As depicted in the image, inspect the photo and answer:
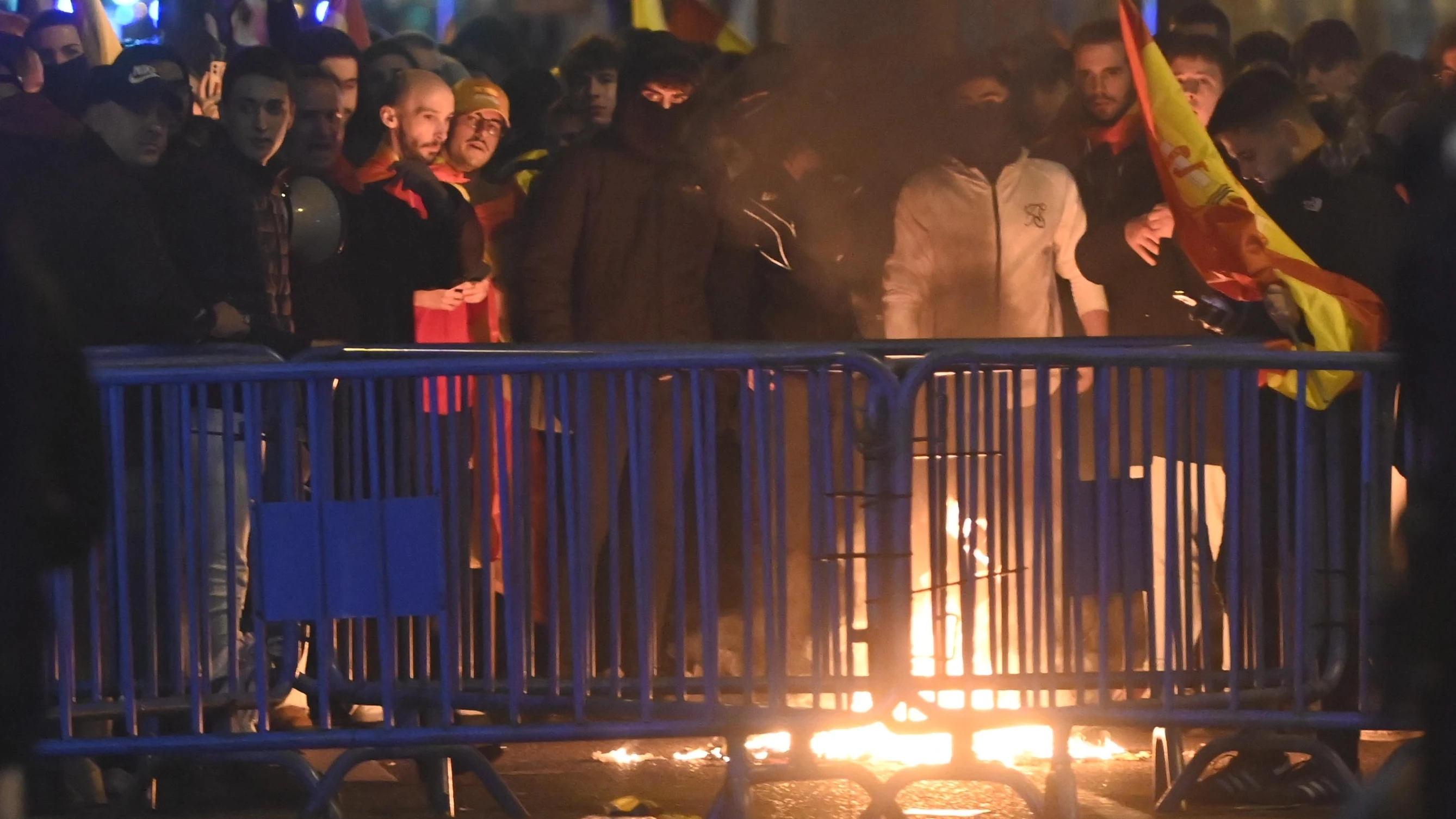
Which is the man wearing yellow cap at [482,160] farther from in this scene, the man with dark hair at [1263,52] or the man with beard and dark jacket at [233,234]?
the man with dark hair at [1263,52]

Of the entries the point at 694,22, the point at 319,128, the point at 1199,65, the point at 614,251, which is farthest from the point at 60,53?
the point at 1199,65

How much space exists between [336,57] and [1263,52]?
3.73 metres

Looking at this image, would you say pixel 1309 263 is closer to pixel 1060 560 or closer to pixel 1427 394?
pixel 1060 560

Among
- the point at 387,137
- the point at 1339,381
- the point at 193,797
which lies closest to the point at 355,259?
the point at 387,137

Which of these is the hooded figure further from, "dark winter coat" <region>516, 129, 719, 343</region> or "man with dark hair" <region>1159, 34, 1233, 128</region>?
"man with dark hair" <region>1159, 34, 1233, 128</region>

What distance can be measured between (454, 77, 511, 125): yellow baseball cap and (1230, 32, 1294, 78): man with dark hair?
9.72 ft

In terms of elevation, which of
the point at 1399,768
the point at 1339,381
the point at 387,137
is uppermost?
the point at 387,137

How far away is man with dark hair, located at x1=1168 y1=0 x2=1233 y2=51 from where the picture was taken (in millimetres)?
7914

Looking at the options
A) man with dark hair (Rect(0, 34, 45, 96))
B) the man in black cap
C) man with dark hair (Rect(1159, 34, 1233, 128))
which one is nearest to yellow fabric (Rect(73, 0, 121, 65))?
man with dark hair (Rect(0, 34, 45, 96))

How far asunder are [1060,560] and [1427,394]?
2.52 meters

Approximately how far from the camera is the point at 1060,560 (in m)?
5.30

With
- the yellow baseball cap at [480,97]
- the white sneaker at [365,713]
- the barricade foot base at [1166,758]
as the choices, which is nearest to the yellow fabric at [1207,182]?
the barricade foot base at [1166,758]

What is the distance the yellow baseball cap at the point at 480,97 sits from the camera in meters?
7.71

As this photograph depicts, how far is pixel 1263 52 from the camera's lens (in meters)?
7.93
